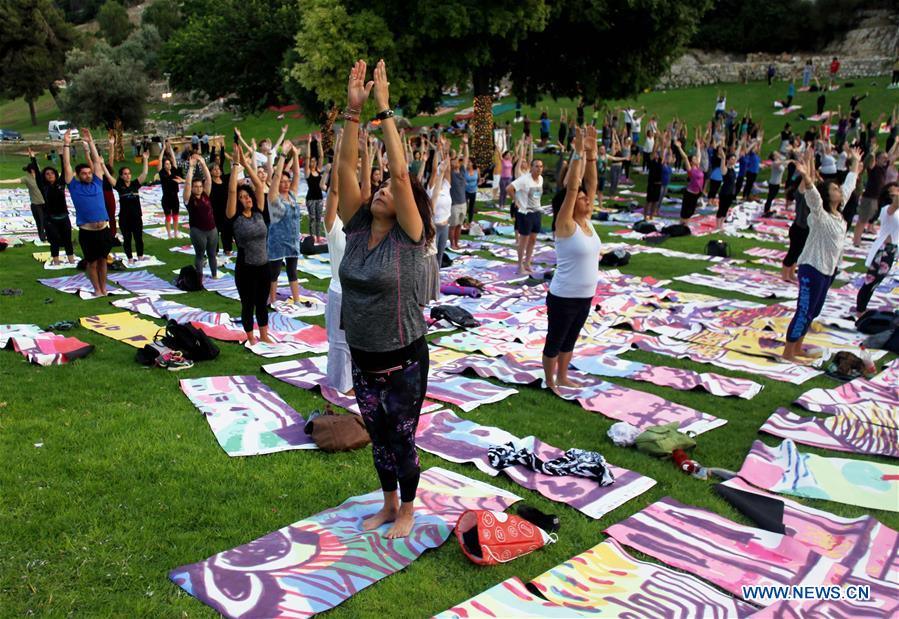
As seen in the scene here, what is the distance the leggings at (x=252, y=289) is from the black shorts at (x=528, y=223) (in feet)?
20.0

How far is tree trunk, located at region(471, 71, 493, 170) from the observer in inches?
1059

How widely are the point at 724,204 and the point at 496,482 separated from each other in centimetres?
1570

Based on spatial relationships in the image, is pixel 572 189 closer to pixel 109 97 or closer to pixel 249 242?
pixel 249 242

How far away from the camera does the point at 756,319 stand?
1048 cm

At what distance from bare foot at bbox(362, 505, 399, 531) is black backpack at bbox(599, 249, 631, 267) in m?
10.5

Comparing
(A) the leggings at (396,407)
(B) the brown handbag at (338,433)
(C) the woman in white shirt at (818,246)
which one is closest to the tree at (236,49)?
(C) the woman in white shirt at (818,246)

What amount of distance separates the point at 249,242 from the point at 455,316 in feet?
11.0

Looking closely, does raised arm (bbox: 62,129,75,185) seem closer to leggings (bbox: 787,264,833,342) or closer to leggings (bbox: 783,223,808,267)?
leggings (bbox: 787,264,833,342)

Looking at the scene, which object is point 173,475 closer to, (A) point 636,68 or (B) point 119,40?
(A) point 636,68

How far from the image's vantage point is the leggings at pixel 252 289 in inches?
333

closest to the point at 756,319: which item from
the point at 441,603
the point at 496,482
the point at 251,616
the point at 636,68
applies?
the point at 496,482

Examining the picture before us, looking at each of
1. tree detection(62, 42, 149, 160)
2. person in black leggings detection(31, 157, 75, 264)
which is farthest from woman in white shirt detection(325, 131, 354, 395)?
tree detection(62, 42, 149, 160)

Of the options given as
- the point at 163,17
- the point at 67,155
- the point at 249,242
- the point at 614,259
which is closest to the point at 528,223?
the point at 614,259

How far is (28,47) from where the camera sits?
5694cm
